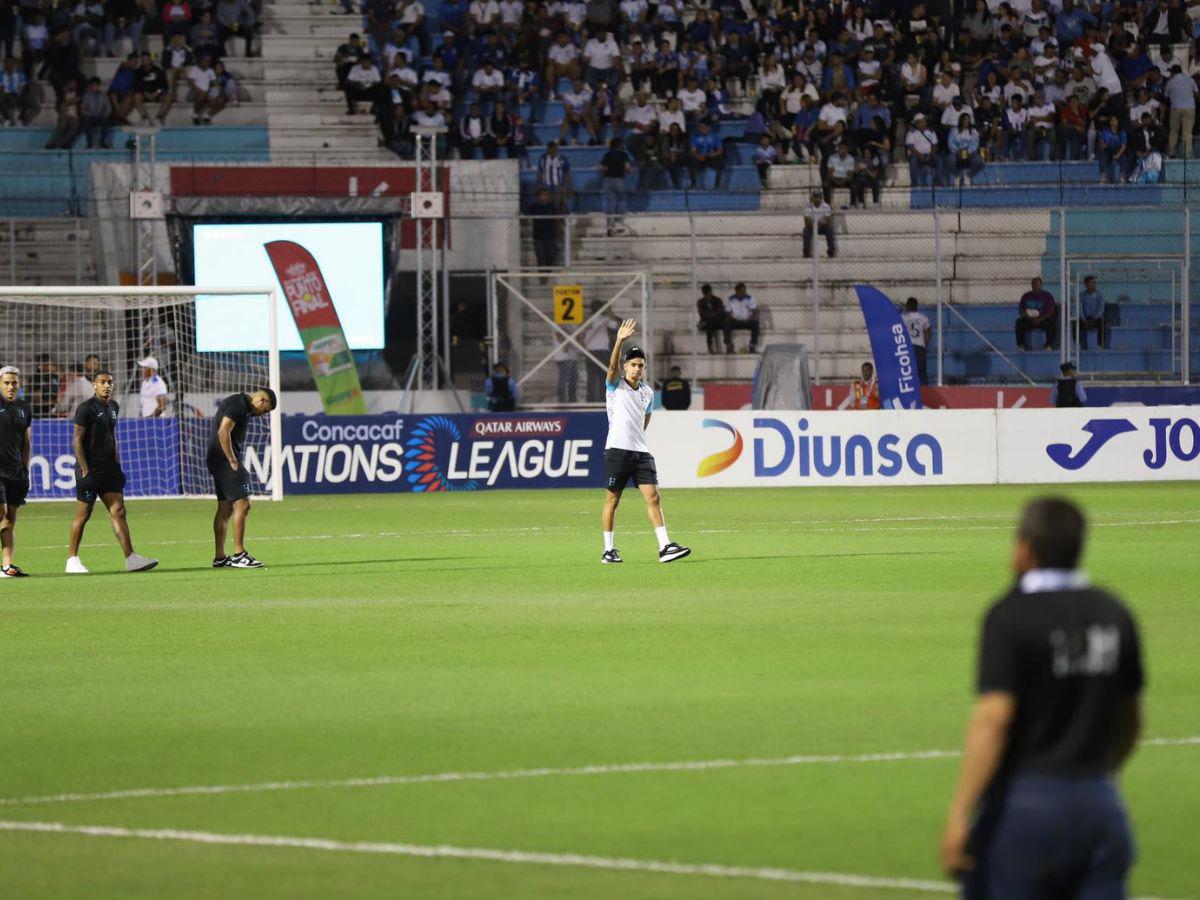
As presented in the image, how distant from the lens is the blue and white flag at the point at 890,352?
34625 mm

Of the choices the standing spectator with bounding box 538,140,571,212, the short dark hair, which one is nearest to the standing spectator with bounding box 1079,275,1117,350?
the standing spectator with bounding box 538,140,571,212

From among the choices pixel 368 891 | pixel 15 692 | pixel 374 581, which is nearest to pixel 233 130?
pixel 374 581

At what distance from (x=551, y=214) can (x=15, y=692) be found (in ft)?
90.3

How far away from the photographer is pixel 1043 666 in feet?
16.0

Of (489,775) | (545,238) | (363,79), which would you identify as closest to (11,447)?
(489,775)

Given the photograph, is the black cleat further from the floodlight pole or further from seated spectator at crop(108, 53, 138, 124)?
seated spectator at crop(108, 53, 138, 124)

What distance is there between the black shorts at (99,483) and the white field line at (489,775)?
427 inches

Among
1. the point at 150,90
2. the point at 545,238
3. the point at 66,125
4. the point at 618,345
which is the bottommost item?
the point at 618,345

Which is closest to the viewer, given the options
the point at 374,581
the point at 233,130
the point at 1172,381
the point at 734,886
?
the point at 734,886

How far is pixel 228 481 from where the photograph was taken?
20141 millimetres

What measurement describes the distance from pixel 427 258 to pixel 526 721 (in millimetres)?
29280

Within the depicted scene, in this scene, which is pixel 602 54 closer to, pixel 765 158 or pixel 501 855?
pixel 765 158

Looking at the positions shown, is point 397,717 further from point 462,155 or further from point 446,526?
point 462,155

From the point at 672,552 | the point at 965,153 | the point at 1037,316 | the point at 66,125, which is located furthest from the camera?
the point at 66,125
